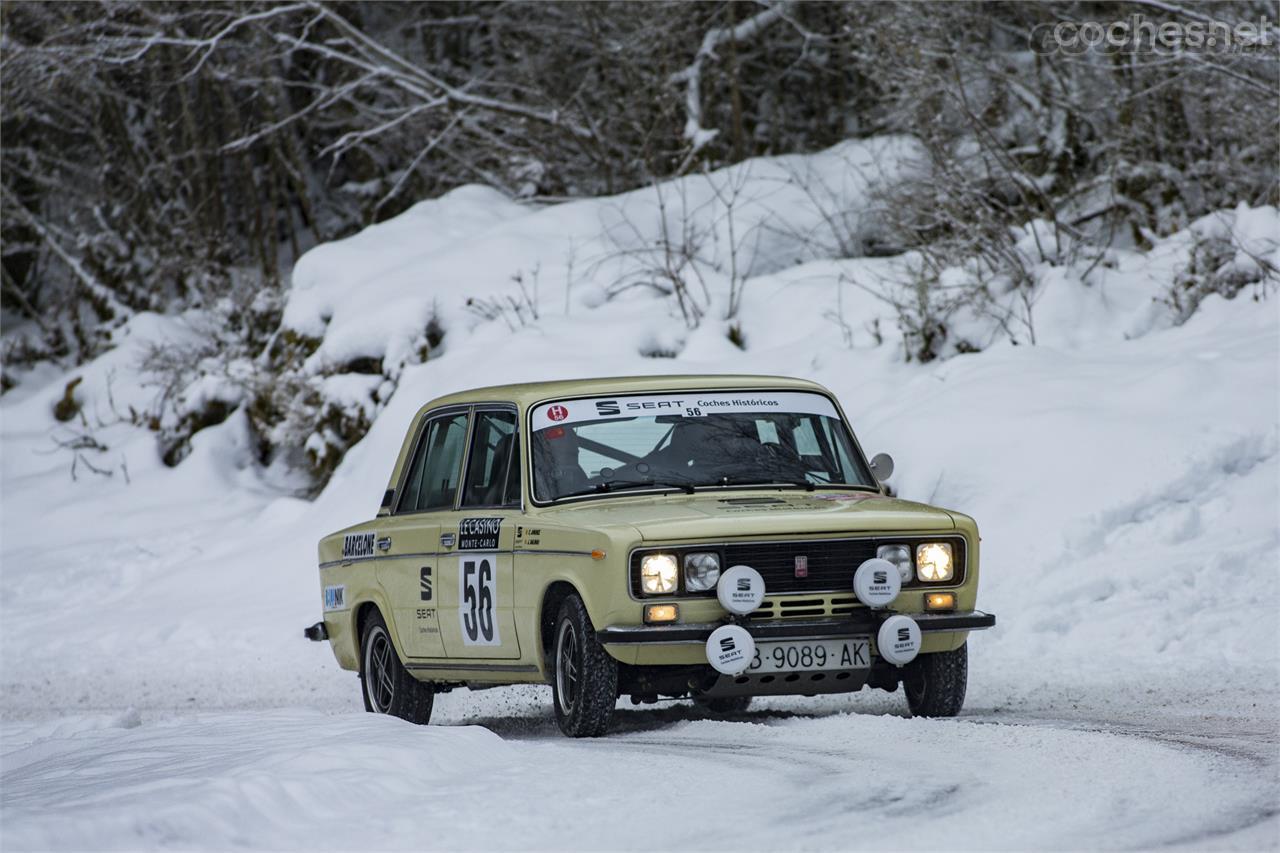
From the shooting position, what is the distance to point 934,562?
777 centimetres

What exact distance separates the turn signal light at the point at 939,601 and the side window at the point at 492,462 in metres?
2.00

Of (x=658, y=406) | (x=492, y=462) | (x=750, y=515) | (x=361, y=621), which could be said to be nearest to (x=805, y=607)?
(x=750, y=515)

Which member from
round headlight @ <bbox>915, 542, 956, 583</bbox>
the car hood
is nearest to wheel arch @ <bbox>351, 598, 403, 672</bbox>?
the car hood

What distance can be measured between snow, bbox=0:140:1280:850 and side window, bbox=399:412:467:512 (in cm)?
127

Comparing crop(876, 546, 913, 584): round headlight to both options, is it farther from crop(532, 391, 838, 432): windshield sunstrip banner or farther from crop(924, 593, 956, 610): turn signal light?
crop(532, 391, 838, 432): windshield sunstrip banner

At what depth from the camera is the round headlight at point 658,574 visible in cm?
735

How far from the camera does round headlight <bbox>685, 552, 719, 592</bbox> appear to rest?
7.39m

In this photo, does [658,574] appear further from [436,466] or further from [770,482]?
[436,466]

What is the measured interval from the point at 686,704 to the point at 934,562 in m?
2.51

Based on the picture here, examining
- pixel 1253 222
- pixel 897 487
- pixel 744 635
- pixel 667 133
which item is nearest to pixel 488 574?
pixel 744 635

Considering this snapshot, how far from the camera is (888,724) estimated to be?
7.40m

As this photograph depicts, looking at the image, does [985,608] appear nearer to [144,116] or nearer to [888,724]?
[888,724]

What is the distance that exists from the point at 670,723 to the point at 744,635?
1133 mm

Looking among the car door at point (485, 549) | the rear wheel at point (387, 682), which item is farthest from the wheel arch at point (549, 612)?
the rear wheel at point (387, 682)
